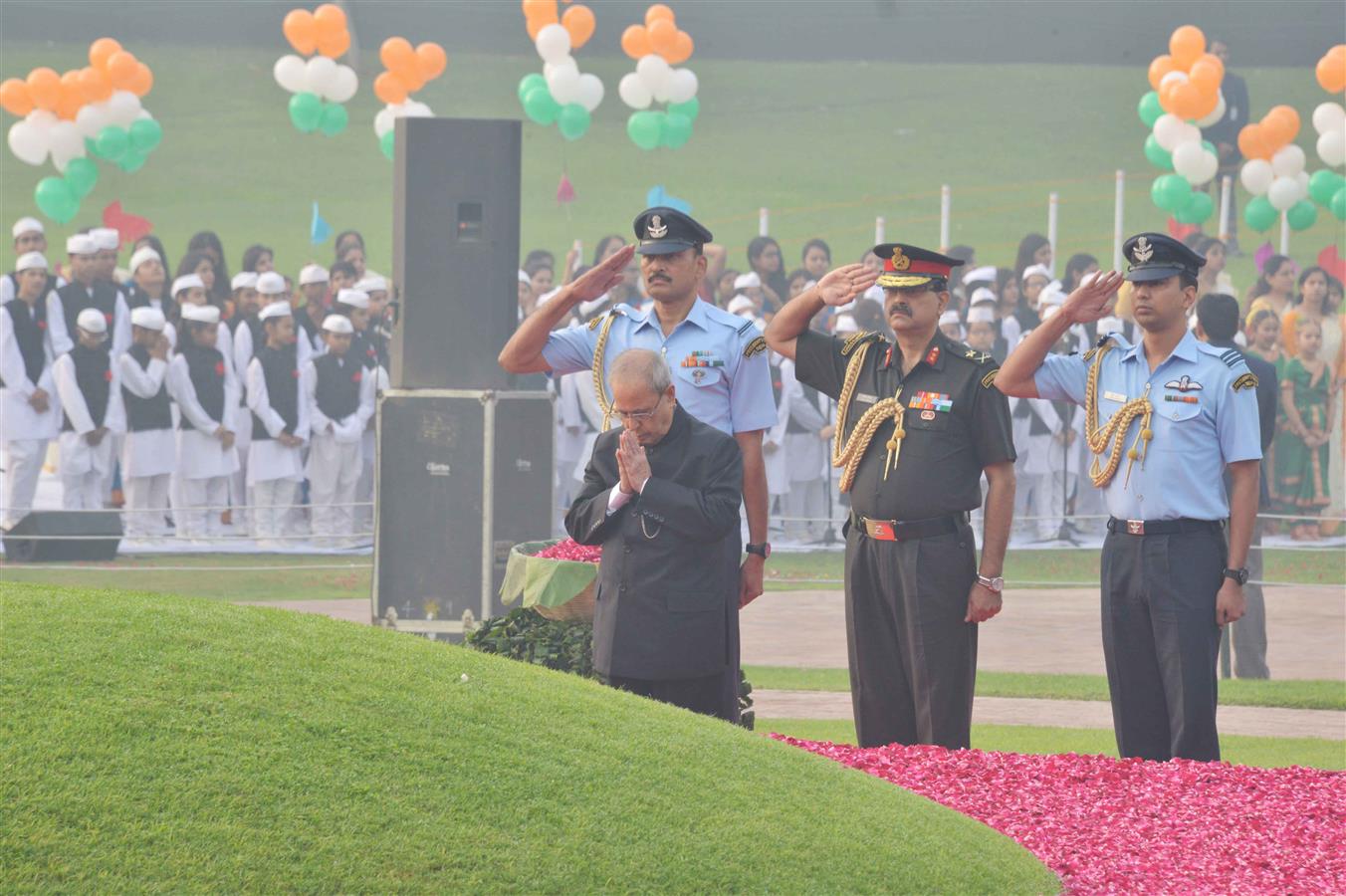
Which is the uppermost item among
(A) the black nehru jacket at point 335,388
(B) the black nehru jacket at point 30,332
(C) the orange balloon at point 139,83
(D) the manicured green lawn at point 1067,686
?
(C) the orange balloon at point 139,83

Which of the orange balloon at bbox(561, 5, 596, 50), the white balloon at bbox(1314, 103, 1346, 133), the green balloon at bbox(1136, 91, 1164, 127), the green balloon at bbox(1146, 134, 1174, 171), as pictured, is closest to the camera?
the green balloon at bbox(1146, 134, 1174, 171)

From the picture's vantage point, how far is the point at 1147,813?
494cm

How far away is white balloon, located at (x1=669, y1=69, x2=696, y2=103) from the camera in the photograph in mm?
18438

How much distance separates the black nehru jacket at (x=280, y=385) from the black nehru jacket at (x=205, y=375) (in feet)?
1.19

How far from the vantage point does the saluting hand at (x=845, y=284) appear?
5.83 meters

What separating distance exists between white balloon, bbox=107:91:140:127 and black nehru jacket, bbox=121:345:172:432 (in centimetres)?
373

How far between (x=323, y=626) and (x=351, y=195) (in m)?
26.6

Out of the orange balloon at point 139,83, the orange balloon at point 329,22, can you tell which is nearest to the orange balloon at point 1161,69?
the orange balloon at point 329,22

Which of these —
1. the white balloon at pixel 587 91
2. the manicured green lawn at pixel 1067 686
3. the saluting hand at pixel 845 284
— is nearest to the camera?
the saluting hand at pixel 845 284

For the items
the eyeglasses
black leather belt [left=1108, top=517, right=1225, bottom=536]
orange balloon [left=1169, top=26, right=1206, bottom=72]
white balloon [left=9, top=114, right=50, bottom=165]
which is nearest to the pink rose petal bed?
black leather belt [left=1108, top=517, right=1225, bottom=536]

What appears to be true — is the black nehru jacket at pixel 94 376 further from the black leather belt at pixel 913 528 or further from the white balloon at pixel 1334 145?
the white balloon at pixel 1334 145

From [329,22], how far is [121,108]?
2.11 metres

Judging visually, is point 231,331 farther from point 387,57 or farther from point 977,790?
point 977,790

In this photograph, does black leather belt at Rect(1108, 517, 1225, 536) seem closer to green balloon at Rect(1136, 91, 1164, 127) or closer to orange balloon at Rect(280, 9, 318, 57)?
green balloon at Rect(1136, 91, 1164, 127)
